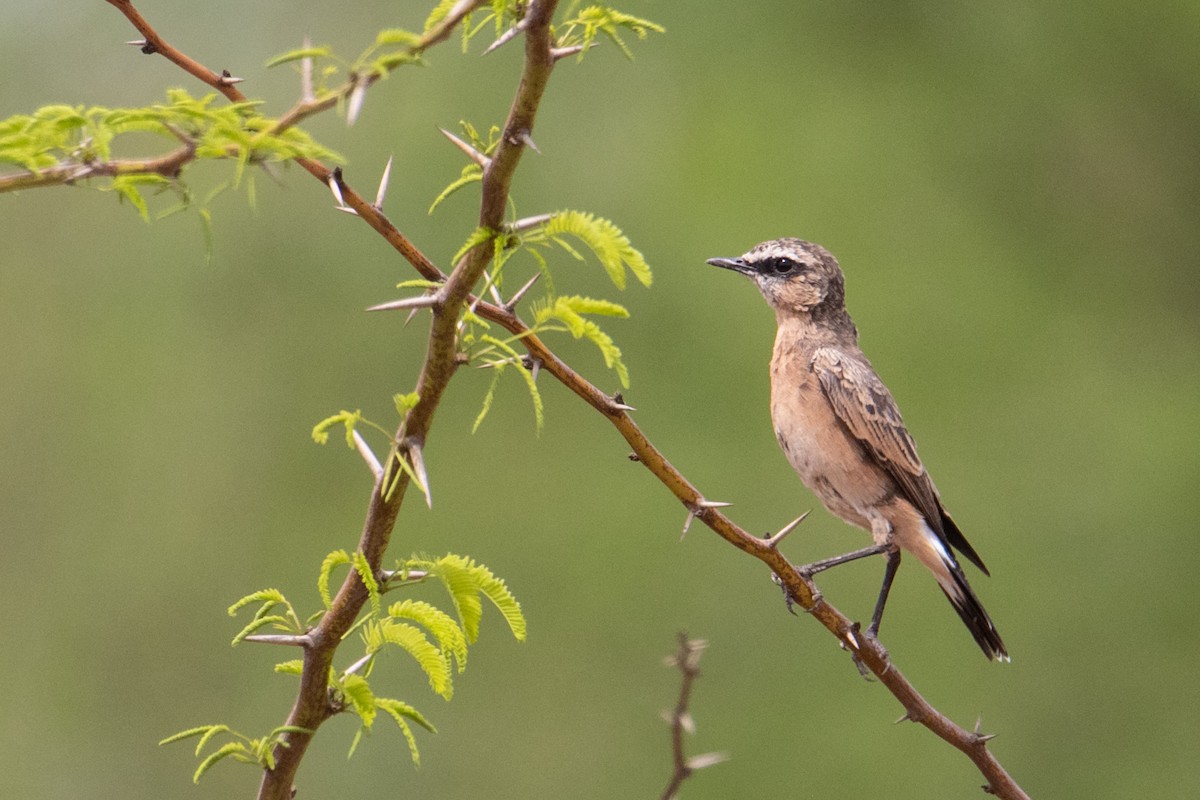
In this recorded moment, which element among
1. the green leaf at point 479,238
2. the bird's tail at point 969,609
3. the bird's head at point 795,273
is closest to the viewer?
the green leaf at point 479,238

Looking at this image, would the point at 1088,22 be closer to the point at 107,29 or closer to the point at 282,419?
the point at 282,419

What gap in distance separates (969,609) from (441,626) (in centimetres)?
387

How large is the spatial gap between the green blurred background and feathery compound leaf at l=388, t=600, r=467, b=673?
26.1ft

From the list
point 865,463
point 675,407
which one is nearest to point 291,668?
point 865,463

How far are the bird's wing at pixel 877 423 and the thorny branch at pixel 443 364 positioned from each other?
2.48 m

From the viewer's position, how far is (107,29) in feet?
48.5

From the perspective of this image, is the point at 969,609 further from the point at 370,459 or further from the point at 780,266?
the point at 370,459

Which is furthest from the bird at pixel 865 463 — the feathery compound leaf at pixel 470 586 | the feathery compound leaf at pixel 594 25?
the feathery compound leaf at pixel 594 25

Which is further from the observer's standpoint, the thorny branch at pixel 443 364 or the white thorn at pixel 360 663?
the white thorn at pixel 360 663

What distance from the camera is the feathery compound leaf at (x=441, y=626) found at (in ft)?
9.82

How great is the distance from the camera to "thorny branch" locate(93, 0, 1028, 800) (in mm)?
2439

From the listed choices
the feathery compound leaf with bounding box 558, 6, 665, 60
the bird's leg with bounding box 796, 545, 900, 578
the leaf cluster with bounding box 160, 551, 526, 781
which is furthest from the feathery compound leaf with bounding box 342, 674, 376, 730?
the bird's leg with bounding box 796, 545, 900, 578

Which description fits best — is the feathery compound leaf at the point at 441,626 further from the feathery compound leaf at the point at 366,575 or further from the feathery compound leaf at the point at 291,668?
the feathery compound leaf at the point at 291,668

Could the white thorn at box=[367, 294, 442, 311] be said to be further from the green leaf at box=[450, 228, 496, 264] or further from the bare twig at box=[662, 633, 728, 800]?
the bare twig at box=[662, 633, 728, 800]
